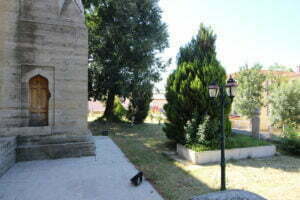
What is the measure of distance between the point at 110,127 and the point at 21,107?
1085cm

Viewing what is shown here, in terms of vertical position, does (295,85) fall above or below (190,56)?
below

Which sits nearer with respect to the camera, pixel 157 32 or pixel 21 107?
pixel 21 107

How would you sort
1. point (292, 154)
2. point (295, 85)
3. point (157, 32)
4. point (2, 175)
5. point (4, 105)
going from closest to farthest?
point (2, 175), point (4, 105), point (292, 154), point (295, 85), point (157, 32)

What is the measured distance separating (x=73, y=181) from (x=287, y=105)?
1555 cm

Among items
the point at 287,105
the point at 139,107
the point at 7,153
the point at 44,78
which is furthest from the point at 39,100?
the point at 287,105

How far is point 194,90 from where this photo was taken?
940 cm

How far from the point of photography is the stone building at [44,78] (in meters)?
7.88

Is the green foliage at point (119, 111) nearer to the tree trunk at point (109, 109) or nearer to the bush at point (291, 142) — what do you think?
the tree trunk at point (109, 109)

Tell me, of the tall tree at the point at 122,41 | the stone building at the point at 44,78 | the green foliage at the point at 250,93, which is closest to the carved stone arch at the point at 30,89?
the stone building at the point at 44,78

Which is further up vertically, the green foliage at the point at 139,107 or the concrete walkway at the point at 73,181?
the green foliage at the point at 139,107

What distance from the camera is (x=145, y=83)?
18109 mm

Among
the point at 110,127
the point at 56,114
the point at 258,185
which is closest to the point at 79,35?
the point at 56,114

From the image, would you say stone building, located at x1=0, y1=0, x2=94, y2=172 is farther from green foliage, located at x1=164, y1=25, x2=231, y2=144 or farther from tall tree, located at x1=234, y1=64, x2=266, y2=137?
tall tree, located at x1=234, y1=64, x2=266, y2=137

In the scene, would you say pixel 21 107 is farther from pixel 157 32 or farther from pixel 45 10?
pixel 157 32
